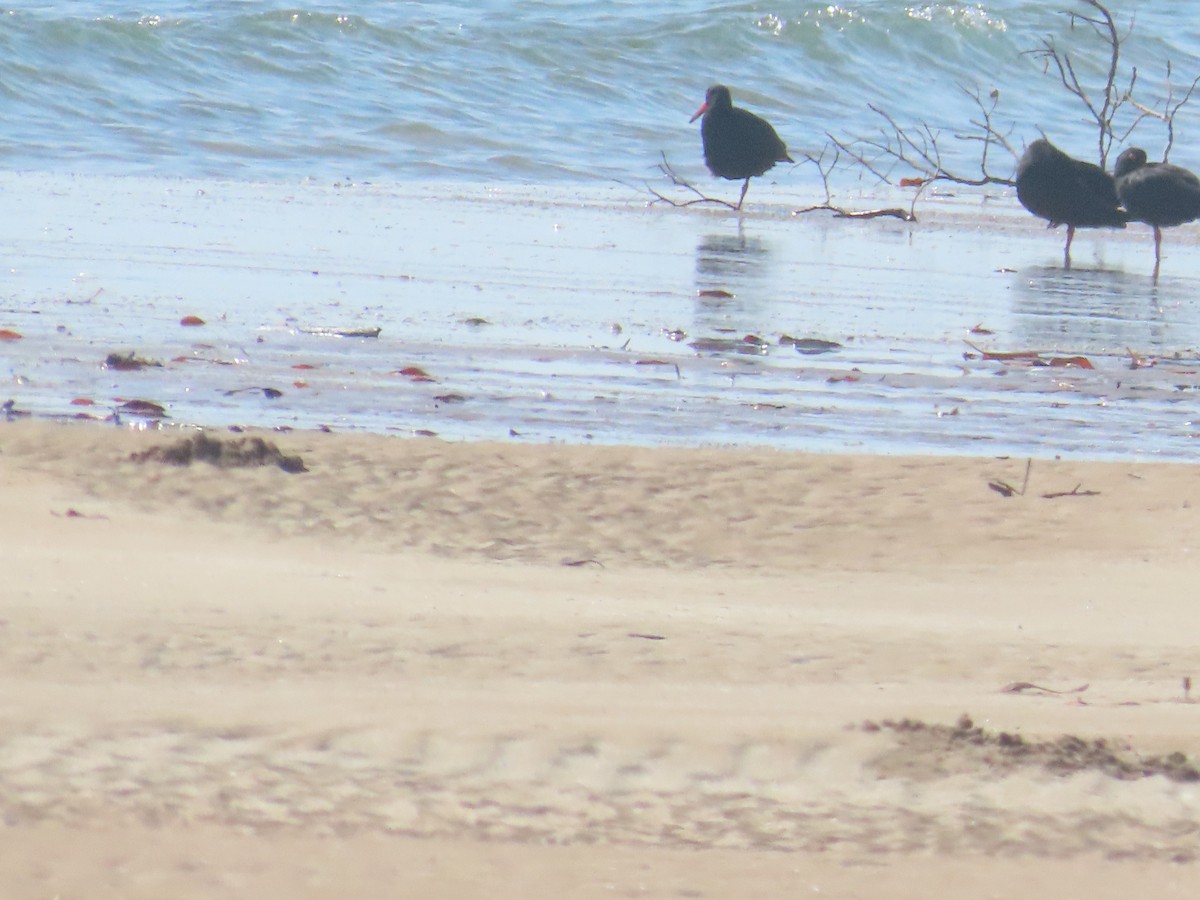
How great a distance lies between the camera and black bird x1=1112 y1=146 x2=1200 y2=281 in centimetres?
1292

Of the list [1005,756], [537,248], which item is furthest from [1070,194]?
[1005,756]

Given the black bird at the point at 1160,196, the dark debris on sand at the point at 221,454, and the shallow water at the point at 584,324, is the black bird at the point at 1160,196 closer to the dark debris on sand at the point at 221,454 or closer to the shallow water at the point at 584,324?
the shallow water at the point at 584,324

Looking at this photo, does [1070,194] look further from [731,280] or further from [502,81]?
[502,81]

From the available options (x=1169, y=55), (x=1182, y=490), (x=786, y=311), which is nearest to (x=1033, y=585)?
(x=1182, y=490)

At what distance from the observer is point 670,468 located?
18.8 feet

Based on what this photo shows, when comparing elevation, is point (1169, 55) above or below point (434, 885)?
above

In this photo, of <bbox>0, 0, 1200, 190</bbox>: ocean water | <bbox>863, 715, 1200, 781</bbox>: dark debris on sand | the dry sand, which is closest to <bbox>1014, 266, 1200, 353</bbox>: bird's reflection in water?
the dry sand

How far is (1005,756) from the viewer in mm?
3191

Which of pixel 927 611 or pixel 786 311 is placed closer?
pixel 927 611

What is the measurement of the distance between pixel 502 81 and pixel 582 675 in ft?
59.3

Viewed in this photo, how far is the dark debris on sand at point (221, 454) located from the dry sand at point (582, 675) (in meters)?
0.05

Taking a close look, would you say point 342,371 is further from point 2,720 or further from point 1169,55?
point 1169,55

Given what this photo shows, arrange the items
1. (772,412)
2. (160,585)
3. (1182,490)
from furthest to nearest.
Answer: (772,412) < (1182,490) < (160,585)

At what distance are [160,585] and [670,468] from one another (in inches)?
77.2
